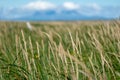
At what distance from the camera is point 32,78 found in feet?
9.18

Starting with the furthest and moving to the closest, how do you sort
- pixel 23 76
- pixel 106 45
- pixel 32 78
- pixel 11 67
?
pixel 106 45
pixel 11 67
pixel 23 76
pixel 32 78

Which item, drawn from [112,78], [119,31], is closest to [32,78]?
[112,78]

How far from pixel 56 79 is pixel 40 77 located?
→ 16cm

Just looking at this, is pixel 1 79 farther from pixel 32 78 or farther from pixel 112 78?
pixel 112 78

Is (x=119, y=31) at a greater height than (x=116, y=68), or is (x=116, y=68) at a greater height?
(x=119, y=31)

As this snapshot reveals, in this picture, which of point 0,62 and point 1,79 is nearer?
point 1,79

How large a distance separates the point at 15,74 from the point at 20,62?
0.41m

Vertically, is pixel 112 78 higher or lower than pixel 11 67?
lower

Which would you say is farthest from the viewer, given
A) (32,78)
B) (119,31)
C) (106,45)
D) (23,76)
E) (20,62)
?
(106,45)

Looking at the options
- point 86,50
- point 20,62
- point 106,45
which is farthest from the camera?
point 86,50

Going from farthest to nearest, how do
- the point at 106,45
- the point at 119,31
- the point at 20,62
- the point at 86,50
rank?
1. the point at 86,50
2. the point at 106,45
3. the point at 119,31
4. the point at 20,62

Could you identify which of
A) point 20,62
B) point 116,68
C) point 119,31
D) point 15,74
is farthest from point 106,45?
point 15,74

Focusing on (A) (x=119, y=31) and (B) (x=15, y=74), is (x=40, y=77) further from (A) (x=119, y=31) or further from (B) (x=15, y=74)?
(A) (x=119, y=31)

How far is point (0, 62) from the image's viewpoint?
143 inches
